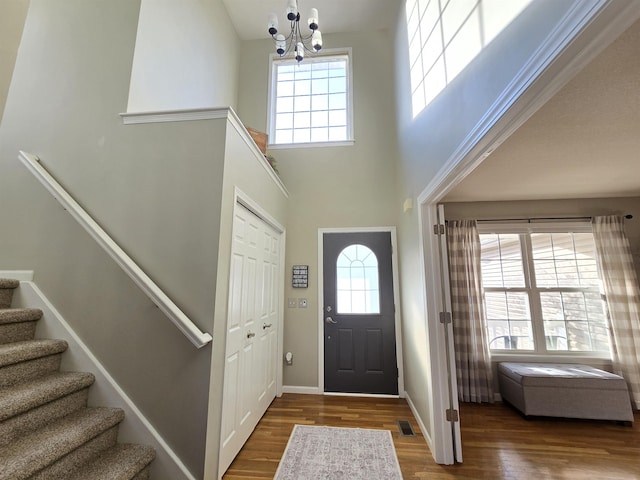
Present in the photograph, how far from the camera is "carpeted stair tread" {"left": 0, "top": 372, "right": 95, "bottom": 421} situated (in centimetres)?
132

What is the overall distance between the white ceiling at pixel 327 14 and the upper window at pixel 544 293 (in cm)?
340

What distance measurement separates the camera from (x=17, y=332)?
1744 millimetres

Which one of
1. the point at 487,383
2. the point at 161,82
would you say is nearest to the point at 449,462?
the point at 487,383

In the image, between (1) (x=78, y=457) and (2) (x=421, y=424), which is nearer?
(1) (x=78, y=457)

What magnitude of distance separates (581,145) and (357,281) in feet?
8.15

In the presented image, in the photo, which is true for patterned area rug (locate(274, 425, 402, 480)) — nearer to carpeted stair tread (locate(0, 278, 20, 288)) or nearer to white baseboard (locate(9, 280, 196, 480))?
white baseboard (locate(9, 280, 196, 480))

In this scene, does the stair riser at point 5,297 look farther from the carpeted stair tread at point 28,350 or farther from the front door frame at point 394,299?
the front door frame at point 394,299

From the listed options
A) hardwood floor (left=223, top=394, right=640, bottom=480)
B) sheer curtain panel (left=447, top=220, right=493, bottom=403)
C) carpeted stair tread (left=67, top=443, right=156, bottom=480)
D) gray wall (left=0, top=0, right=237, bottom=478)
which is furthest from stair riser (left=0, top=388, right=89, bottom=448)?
sheer curtain panel (left=447, top=220, right=493, bottom=403)

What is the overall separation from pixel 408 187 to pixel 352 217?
94 cm

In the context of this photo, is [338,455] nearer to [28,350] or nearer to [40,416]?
[40,416]

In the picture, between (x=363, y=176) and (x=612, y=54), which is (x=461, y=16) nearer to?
(x=612, y=54)

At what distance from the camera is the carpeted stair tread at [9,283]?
1848 millimetres

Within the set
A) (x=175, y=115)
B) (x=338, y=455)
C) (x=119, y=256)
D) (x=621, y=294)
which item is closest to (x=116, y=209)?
(x=119, y=256)

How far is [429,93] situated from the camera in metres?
2.41
